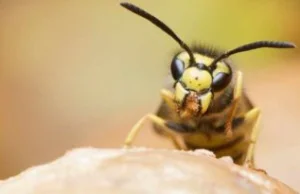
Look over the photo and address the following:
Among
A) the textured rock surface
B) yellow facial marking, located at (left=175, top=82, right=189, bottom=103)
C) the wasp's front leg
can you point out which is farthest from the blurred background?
the textured rock surface

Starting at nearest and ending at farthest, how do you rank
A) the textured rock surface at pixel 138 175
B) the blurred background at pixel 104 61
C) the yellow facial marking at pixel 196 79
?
1. the textured rock surface at pixel 138 175
2. the yellow facial marking at pixel 196 79
3. the blurred background at pixel 104 61

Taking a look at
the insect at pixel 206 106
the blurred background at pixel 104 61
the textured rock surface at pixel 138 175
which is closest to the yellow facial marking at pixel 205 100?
the insect at pixel 206 106

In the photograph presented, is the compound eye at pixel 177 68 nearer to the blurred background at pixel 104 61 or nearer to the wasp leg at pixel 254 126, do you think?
the wasp leg at pixel 254 126

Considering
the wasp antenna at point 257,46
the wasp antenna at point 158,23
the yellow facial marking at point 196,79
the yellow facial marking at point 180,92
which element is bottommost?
the yellow facial marking at point 180,92

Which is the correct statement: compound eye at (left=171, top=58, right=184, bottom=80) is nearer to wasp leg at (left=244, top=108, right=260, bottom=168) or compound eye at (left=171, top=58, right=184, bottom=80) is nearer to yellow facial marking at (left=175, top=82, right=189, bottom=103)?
yellow facial marking at (left=175, top=82, right=189, bottom=103)

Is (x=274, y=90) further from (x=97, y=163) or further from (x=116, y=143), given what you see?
(x=97, y=163)

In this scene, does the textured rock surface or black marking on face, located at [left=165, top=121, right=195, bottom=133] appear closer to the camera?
the textured rock surface

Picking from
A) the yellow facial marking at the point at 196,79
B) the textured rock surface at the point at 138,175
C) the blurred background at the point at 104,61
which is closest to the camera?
the textured rock surface at the point at 138,175

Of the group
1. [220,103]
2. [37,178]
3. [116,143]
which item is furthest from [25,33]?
[37,178]

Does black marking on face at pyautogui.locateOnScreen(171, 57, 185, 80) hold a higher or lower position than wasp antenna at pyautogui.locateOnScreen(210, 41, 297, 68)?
lower
